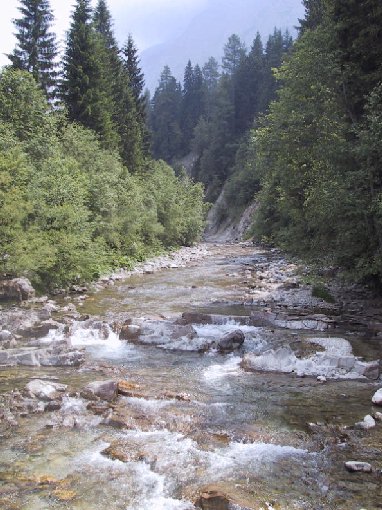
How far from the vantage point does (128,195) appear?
110 feet

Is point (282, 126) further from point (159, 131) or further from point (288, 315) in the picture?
point (159, 131)

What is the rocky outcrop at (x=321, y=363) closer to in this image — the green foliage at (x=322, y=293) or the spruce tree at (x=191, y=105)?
the green foliage at (x=322, y=293)

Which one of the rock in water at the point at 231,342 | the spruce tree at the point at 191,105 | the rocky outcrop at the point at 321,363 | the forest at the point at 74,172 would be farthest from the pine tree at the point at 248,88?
the rocky outcrop at the point at 321,363

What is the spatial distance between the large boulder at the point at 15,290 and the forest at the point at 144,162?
0.49 meters

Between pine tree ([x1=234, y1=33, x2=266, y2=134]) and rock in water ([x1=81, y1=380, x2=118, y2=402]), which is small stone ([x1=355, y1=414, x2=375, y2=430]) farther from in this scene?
pine tree ([x1=234, y1=33, x2=266, y2=134])

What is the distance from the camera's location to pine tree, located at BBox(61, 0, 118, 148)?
38531 mm

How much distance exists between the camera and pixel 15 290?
18.3m

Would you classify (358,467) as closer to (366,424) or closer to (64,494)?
(366,424)

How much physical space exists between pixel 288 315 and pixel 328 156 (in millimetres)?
5613

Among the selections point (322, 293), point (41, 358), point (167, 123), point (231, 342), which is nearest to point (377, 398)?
point (231, 342)

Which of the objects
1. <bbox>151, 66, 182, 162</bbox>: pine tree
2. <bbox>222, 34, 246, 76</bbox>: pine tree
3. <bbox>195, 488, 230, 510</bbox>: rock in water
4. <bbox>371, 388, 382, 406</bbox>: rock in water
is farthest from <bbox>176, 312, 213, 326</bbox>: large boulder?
<bbox>222, 34, 246, 76</bbox>: pine tree

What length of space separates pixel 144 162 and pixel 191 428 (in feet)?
154

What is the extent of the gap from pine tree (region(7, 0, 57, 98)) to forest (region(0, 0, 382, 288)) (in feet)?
0.31

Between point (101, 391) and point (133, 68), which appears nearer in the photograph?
point (101, 391)
